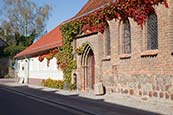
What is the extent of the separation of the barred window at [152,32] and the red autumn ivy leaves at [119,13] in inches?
10.4

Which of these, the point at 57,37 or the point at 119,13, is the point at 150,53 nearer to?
the point at 119,13

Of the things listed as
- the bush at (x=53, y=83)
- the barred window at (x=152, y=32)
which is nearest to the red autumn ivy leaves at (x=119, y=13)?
the barred window at (x=152, y=32)

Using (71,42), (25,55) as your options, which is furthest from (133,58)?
(25,55)

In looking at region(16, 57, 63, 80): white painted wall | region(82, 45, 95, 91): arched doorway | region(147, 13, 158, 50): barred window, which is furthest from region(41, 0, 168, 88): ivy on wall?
region(16, 57, 63, 80): white painted wall

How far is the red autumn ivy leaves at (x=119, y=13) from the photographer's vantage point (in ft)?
55.3

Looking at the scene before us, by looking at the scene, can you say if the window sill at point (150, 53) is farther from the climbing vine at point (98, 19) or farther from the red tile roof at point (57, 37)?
the red tile roof at point (57, 37)

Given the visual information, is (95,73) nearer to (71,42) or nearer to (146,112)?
(71,42)

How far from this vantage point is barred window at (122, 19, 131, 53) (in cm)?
1891

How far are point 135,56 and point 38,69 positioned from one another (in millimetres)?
19023

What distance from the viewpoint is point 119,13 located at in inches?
752

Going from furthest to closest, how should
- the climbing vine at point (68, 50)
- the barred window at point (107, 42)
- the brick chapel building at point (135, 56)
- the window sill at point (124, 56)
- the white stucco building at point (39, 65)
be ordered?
the white stucco building at point (39, 65)
the climbing vine at point (68, 50)
the barred window at point (107, 42)
the window sill at point (124, 56)
the brick chapel building at point (135, 56)

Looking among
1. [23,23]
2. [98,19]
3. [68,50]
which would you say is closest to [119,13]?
[98,19]

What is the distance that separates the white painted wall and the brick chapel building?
260 inches

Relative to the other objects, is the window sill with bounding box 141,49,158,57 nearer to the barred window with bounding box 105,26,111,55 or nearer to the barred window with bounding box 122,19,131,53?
the barred window with bounding box 122,19,131,53
